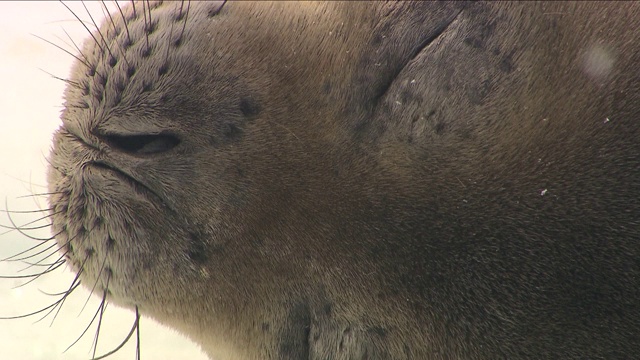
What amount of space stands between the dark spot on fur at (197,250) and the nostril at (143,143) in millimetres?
297

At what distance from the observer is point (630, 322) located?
1.85 metres

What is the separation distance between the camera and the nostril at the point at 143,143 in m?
2.25

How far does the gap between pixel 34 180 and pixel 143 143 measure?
2203mm

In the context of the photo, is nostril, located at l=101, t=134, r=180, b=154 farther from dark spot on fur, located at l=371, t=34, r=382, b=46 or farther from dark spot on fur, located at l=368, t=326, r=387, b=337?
dark spot on fur, located at l=368, t=326, r=387, b=337

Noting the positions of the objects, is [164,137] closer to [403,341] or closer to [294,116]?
[294,116]

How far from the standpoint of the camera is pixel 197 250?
7.38 ft

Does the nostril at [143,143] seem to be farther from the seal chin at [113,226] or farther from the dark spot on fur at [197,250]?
the dark spot on fur at [197,250]

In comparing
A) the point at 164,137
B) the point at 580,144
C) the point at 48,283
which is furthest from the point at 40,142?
the point at 580,144

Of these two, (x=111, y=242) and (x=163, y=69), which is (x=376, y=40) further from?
(x=111, y=242)

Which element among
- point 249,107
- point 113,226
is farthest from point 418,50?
point 113,226

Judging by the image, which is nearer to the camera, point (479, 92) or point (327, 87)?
point (479, 92)

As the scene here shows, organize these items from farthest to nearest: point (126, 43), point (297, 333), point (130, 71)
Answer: point (126, 43) → point (130, 71) → point (297, 333)

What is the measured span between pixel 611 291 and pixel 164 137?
4.60 feet

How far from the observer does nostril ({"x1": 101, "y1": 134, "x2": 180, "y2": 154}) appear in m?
2.25
